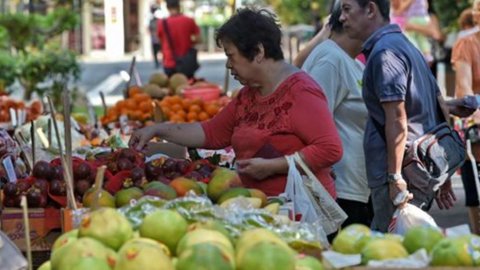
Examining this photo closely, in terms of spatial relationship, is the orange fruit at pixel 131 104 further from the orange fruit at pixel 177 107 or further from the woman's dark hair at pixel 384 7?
the woman's dark hair at pixel 384 7

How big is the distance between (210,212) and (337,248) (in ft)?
1.63

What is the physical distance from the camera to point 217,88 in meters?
11.8

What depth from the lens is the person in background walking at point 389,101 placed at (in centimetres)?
Answer: 557

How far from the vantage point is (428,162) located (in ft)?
18.9

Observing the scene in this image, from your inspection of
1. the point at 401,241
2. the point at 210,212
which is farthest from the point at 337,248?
the point at 210,212

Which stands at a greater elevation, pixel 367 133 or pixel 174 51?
pixel 367 133

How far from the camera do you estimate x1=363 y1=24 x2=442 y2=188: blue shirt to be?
18.3 feet

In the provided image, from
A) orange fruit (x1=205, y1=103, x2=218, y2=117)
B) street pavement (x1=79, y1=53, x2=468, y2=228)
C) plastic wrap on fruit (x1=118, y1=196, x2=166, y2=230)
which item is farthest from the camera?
street pavement (x1=79, y1=53, x2=468, y2=228)

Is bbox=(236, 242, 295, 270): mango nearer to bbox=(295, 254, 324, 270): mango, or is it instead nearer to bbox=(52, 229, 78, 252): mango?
bbox=(295, 254, 324, 270): mango

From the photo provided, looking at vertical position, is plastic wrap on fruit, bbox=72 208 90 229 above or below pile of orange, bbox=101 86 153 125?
above

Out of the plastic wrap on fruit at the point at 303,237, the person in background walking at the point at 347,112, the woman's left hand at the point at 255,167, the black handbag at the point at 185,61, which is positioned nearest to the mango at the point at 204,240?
the plastic wrap on fruit at the point at 303,237

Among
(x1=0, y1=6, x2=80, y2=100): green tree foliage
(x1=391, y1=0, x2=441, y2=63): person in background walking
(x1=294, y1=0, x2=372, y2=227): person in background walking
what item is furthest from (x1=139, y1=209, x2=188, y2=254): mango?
(x1=0, y1=6, x2=80, y2=100): green tree foliage

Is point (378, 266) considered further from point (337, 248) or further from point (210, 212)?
point (210, 212)

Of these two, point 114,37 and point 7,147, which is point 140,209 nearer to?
point 7,147
